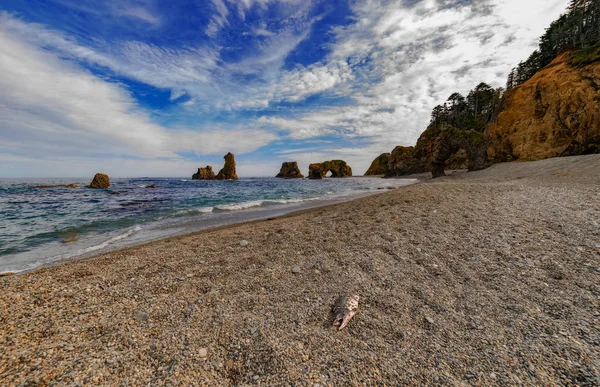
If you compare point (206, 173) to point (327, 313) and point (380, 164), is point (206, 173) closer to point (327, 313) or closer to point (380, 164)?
point (380, 164)

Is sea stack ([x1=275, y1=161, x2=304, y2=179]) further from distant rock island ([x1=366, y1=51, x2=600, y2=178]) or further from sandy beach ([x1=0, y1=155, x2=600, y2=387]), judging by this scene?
sandy beach ([x1=0, y1=155, x2=600, y2=387])

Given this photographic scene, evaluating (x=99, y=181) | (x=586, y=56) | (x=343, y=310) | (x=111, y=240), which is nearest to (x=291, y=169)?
(x=99, y=181)

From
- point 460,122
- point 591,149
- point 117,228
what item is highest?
point 460,122

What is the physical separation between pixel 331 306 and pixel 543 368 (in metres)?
2.42

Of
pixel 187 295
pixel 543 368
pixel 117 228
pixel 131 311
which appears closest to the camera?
pixel 543 368

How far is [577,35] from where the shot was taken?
35375 mm

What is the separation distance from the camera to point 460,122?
6712 centimetres

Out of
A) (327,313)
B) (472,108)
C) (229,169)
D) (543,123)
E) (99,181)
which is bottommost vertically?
(327,313)

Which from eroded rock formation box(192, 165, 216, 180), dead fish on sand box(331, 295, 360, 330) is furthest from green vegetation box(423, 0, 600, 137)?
eroded rock formation box(192, 165, 216, 180)

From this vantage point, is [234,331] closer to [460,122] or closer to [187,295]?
[187,295]

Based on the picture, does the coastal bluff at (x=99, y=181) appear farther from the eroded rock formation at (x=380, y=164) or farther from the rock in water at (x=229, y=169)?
the eroded rock formation at (x=380, y=164)

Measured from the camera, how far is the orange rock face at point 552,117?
22966mm

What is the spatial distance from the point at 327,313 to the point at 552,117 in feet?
123

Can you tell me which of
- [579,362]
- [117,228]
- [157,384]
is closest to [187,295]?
[157,384]
